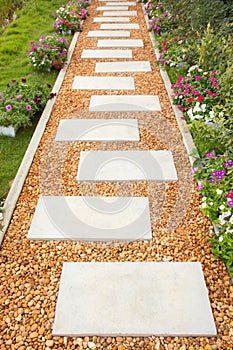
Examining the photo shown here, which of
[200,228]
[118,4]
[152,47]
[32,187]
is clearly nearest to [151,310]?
[200,228]

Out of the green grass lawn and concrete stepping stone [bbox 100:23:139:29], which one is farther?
concrete stepping stone [bbox 100:23:139:29]

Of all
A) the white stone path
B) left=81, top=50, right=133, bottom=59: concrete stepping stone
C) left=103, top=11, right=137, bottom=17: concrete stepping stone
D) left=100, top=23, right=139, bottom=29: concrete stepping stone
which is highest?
left=103, top=11, right=137, bottom=17: concrete stepping stone

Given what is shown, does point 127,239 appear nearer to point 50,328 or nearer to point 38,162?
point 50,328

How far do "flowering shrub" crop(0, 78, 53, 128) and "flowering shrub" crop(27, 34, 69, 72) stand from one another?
2.77 ft

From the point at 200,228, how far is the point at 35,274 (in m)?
1.35

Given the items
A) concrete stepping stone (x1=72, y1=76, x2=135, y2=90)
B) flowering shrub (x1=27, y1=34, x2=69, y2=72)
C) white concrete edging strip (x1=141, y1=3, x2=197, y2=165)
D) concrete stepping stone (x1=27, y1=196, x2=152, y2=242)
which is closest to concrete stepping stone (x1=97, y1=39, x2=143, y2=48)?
flowering shrub (x1=27, y1=34, x2=69, y2=72)

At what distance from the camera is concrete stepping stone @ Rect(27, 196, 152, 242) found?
8.52 feet

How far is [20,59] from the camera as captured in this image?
18.0ft

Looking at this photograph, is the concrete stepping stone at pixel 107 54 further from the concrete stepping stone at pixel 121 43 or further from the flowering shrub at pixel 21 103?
the flowering shrub at pixel 21 103

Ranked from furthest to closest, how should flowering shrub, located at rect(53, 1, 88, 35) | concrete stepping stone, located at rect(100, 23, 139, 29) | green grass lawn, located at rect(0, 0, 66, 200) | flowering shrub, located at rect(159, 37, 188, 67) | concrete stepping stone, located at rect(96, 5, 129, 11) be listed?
concrete stepping stone, located at rect(96, 5, 129, 11)
concrete stepping stone, located at rect(100, 23, 139, 29)
flowering shrub, located at rect(53, 1, 88, 35)
flowering shrub, located at rect(159, 37, 188, 67)
green grass lawn, located at rect(0, 0, 66, 200)

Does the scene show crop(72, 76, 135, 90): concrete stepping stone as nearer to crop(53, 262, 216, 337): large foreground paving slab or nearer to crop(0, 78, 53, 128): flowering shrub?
crop(0, 78, 53, 128): flowering shrub

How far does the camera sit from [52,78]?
16.2 feet

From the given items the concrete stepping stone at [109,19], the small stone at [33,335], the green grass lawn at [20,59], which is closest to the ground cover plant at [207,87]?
the concrete stepping stone at [109,19]

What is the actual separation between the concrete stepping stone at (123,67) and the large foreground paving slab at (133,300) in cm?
359
